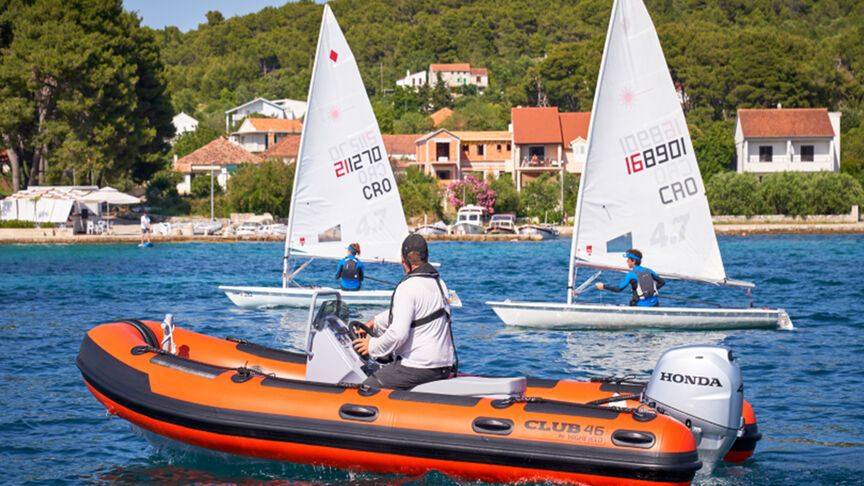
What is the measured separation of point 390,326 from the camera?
8.48 metres

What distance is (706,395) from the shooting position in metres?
8.00

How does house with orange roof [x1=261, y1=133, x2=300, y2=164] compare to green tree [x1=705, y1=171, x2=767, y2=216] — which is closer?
green tree [x1=705, y1=171, x2=767, y2=216]

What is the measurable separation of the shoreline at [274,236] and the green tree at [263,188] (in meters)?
7.37

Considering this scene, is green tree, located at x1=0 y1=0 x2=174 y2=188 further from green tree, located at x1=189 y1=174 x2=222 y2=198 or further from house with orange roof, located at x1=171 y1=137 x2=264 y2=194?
house with orange roof, located at x1=171 y1=137 x2=264 y2=194

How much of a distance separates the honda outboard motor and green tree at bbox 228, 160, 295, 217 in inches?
2264

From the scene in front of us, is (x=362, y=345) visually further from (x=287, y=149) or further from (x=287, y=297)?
(x=287, y=149)

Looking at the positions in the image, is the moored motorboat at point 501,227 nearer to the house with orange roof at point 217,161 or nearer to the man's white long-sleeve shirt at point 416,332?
the house with orange roof at point 217,161

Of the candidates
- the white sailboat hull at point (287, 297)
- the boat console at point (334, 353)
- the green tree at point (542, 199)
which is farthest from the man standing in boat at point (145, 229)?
the boat console at point (334, 353)

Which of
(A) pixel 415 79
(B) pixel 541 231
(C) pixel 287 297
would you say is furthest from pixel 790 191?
(A) pixel 415 79

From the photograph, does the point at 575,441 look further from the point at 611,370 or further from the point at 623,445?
the point at 611,370

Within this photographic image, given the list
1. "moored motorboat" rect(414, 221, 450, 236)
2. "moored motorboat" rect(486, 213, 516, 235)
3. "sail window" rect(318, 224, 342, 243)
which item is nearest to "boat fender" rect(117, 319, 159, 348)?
"sail window" rect(318, 224, 342, 243)

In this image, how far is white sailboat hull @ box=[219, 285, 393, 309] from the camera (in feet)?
64.9

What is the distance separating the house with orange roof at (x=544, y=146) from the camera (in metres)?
73.9

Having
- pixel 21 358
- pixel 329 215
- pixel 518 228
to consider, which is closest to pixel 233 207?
pixel 518 228
